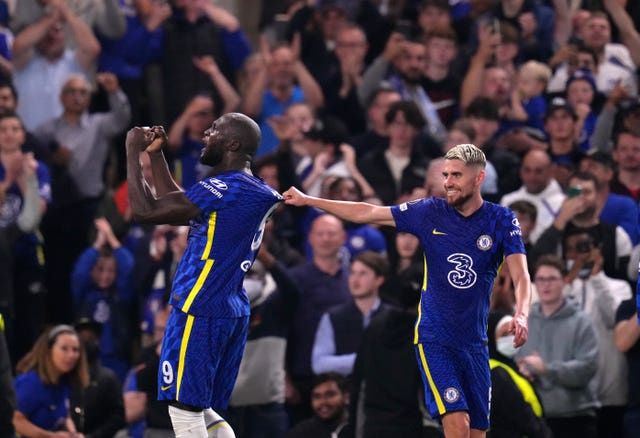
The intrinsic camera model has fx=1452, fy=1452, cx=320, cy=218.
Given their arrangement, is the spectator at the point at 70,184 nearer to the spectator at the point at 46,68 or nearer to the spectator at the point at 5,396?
the spectator at the point at 46,68

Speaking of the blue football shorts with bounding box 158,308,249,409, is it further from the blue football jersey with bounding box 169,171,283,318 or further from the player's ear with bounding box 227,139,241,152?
the player's ear with bounding box 227,139,241,152

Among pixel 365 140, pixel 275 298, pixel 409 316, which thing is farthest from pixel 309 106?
pixel 409 316

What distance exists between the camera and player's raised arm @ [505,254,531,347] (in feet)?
27.5

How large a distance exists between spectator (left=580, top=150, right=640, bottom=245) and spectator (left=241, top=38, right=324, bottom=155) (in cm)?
343

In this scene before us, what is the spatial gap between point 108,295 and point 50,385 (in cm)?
189

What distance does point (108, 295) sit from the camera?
545 inches

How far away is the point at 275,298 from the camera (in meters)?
12.2

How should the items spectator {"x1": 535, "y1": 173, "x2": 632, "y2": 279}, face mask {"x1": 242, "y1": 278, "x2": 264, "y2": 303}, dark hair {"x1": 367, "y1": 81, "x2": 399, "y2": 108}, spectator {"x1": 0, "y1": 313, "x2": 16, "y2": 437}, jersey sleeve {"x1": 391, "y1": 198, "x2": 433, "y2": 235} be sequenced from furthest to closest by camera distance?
dark hair {"x1": 367, "y1": 81, "x2": 399, "y2": 108} < spectator {"x1": 535, "y1": 173, "x2": 632, "y2": 279} < face mask {"x1": 242, "y1": 278, "x2": 264, "y2": 303} < spectator {"x1": 0, "y1": 313, "x2": 16, "y2": 437} < jersey sleeve {"x1": 391, "y1": 198, "x2": 433, "y2": 235}

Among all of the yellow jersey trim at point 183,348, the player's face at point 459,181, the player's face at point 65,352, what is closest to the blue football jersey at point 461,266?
the player's face at point 459,181

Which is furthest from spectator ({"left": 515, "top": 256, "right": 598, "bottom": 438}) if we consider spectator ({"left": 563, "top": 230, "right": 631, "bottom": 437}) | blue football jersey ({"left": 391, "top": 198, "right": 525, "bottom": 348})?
blue football jersey ({"left": 391, "top": 198, "right": 525, "bottom": 348})

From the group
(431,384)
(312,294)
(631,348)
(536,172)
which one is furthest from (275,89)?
(431,384)

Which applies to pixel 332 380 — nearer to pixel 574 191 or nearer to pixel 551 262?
pixel 551 262

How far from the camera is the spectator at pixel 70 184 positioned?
14867 mm

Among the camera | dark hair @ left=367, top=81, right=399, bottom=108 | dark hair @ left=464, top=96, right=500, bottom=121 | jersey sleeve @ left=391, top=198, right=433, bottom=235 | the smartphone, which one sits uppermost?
dark hair @ left=367, top=81, right=399, bottom=108
